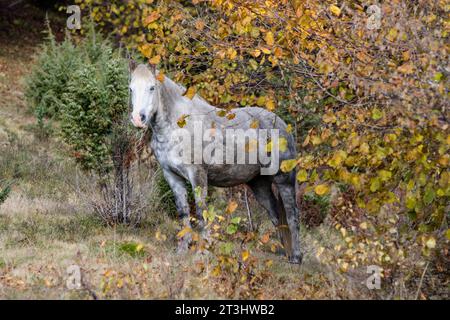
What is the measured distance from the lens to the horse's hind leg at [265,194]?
9.20 meters

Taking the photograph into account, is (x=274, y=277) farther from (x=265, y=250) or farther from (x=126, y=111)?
(x=126, y=111)

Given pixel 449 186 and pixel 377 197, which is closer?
pixel 449 186

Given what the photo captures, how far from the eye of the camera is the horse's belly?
8.43m

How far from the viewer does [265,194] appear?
9.26m

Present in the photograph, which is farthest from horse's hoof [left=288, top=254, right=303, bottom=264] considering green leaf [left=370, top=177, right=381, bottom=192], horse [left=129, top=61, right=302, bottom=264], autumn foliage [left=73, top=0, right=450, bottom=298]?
green leaf [left=370, top=177, right=381, bottom=192]

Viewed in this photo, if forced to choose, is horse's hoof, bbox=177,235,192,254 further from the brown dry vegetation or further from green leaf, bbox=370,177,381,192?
green leaf, bbox=370,177,381,192

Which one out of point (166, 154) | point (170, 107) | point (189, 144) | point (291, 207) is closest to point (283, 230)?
point (291, 207)

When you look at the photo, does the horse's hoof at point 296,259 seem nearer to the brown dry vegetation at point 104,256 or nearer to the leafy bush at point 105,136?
the brown dry vegetation at point 104,256

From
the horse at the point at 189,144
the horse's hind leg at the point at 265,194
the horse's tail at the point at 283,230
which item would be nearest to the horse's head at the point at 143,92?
the horse at the point at 189,144

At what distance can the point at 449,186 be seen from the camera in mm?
5898

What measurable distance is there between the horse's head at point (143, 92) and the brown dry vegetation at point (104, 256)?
1444 millimetres

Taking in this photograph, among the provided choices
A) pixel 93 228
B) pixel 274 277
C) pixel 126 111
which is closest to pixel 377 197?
pixel 274 277
